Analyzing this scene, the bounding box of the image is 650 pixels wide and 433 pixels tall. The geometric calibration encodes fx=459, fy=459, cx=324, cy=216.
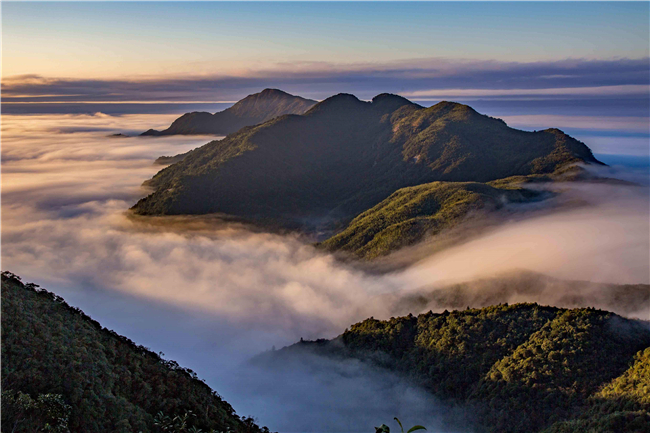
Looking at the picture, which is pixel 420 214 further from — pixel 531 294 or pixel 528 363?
pixel 528 363

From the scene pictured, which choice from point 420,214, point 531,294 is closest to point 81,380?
point 531,294

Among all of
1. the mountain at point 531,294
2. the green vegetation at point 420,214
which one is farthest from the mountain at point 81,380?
the green vegetation at point 420,214

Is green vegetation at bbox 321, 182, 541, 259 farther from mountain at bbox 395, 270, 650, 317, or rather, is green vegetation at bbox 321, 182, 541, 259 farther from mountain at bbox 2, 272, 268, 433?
mountain at bbox 2, 272, 268, 433

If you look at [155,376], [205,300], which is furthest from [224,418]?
[205,300]

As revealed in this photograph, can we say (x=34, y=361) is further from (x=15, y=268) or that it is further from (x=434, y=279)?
(x=15, y=268)

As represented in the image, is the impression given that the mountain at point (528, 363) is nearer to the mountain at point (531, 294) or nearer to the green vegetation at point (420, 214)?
the mountain at point (531, 294)

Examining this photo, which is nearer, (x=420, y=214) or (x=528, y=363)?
(x=528, y=363)


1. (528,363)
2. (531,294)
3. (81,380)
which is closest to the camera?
(81,380)
